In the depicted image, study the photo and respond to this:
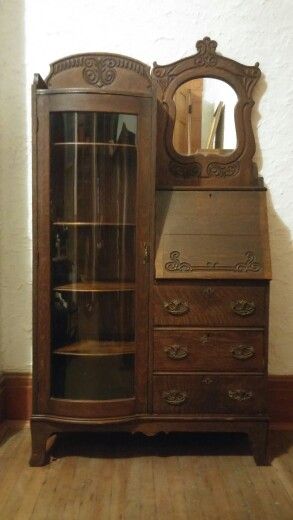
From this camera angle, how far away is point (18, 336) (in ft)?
8.73

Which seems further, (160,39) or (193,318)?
(160,39)

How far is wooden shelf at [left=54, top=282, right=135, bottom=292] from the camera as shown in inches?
88.5

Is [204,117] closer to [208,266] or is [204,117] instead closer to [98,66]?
[98,66]

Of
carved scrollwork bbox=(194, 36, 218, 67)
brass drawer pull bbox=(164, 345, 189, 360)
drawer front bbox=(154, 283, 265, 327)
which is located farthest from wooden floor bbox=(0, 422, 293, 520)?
carved scrollwork bbox=(194, 36, 218, 67)

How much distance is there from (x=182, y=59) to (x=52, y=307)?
1295mm

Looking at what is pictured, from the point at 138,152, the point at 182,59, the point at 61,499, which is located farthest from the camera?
the point at 182,59

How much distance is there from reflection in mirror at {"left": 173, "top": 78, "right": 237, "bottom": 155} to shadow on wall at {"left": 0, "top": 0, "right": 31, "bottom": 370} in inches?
29.5

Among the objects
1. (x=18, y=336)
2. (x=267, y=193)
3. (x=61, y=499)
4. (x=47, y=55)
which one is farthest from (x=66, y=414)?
(x=47, y=55)

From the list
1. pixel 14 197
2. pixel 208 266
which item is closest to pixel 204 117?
pixel 208 266

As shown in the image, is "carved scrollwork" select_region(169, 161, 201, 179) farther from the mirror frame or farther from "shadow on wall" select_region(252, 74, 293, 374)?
"shadow on wall" select_region(252, 74, 293, 374)

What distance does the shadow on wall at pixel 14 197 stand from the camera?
2.54m

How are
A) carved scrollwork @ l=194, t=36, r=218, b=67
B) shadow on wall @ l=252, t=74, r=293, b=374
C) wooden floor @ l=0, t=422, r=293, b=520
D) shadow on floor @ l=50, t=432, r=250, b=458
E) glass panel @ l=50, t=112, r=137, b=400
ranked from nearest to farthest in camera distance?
wooden floor @ l=0, t=422, r=293, b=520, glass panel @ l=50, t=112, r=137, b=400, shadow on floor @ l=50, t=432, r=250, b=458, carved scrollwork @ l=194, t=36, r=218, b=67, shadow on wall @ l=252, t=74, r=293, b=374

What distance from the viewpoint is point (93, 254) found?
7.36ft

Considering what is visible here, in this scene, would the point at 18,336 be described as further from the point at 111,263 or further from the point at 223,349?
the point at 223,349
